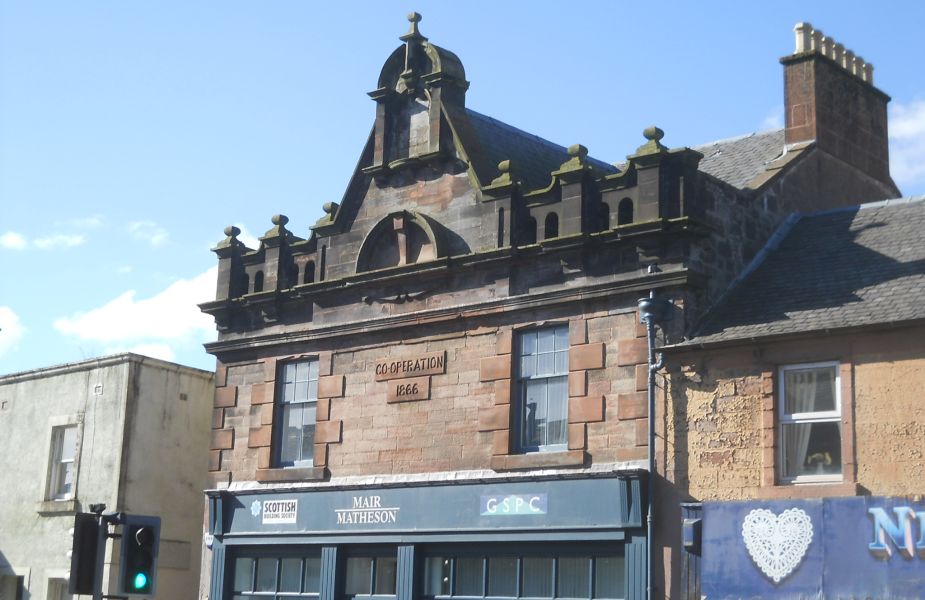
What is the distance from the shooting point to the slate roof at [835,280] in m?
17.9

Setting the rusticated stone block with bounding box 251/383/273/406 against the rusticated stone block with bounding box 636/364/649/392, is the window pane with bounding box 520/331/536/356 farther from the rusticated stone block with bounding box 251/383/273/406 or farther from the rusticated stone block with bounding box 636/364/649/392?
the rusticated stone block with bounding box 251/383/273/406

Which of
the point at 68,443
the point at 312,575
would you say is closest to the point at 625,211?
Result: the point at 312,575

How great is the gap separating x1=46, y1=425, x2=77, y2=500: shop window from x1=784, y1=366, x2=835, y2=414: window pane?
15.2 metres

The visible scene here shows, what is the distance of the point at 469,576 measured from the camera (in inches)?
812

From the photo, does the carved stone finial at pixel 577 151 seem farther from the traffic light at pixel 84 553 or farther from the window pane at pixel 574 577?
→ the traffic light at pixel 84 553

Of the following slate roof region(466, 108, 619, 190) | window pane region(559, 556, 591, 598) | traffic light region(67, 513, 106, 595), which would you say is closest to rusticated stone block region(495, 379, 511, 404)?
window pane region(559, 556, 591, 598)

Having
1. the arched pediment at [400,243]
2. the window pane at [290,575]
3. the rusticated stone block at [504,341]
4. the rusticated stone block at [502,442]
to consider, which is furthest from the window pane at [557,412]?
the window pane at [290,575]

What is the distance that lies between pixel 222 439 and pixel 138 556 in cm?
1114

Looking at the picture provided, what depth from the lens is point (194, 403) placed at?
28000mm

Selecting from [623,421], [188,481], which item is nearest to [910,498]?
[623,421]

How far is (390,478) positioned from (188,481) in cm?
736

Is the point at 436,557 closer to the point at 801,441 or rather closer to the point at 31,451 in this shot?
the point at 801,441

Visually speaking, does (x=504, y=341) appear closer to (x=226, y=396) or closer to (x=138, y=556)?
(x=226, y=396)

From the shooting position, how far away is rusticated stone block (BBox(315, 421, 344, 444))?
899 inches
